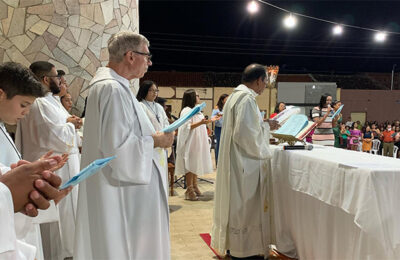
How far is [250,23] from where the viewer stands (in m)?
22.4

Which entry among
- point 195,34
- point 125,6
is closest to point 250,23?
point 195,34

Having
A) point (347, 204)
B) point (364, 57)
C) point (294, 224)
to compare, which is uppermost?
point (364, 57)

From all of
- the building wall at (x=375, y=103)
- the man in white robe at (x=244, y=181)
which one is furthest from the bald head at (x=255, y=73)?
the building wall at (x=375, y=103)

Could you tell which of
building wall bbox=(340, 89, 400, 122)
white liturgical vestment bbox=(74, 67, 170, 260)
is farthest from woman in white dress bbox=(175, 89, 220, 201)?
building wall bbox=(340, 89, 400, 122)

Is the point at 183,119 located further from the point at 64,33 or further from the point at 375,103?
the point at 375,103

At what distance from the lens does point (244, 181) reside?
3471 mm

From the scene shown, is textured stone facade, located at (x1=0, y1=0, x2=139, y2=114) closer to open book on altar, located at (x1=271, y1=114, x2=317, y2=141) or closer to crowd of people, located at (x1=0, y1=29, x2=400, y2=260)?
crowd of people, located at (x1=0, y1=29, x2=400, y2=260)

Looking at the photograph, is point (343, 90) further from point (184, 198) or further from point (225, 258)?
point (225, 258)

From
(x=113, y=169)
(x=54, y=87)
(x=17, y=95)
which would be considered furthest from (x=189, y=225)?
(x=17, y=95)

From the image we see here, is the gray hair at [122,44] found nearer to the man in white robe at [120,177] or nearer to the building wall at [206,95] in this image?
the man in white robe at [120,177]

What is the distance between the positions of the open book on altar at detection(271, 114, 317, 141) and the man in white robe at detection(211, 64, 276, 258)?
0.14 meters

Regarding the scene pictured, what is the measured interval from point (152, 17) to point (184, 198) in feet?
54.8

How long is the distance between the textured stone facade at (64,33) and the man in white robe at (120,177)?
2546 mm

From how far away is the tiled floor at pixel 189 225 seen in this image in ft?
12.4
